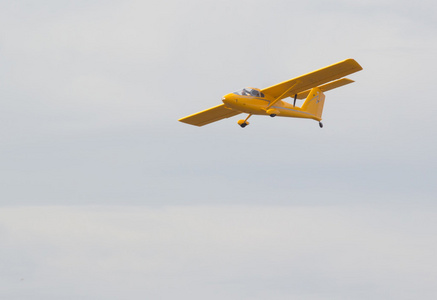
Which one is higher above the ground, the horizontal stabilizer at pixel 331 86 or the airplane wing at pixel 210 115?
the horizontal stabilizer at pixel 331 86

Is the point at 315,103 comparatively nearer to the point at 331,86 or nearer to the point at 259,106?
the point at 331,86

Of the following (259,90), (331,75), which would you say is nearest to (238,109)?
(259,90)

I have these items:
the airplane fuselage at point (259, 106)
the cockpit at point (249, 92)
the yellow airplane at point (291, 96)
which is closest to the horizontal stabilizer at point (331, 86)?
the yellow airplane at point (291, 96)

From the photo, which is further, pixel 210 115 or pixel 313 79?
pixel 210 115

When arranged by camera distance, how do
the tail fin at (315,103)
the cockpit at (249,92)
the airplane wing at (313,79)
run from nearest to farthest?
the cockpit at (249,92), the airplane wing at (313,79), the tail fin at (315,103)

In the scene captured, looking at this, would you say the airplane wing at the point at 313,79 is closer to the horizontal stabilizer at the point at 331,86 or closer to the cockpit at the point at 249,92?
the cockpit at the point at 249,92

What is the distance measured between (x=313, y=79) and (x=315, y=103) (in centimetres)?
421

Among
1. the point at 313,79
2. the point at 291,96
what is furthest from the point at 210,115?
the point at 313,79

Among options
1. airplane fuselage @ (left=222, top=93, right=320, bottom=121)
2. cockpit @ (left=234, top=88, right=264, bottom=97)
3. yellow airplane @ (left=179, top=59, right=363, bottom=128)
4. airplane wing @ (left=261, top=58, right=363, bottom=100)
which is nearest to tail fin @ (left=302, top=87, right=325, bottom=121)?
yellow airplane @ (left=179, top=59, right=363, bottom=128)

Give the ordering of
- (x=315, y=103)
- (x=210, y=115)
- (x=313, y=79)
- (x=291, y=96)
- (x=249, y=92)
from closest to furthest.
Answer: (x=249, y=92), (x=313, y=79), (x=291, y=96), (x=315, y=103), (x=210, y=115)

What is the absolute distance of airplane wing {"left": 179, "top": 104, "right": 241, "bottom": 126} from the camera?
63.7 m

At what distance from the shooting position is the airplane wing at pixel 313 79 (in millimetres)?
57219

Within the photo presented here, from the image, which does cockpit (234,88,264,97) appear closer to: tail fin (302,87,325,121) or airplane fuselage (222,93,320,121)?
airplane fuselage (222,93,320,121)

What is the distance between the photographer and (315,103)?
62.7 metres
